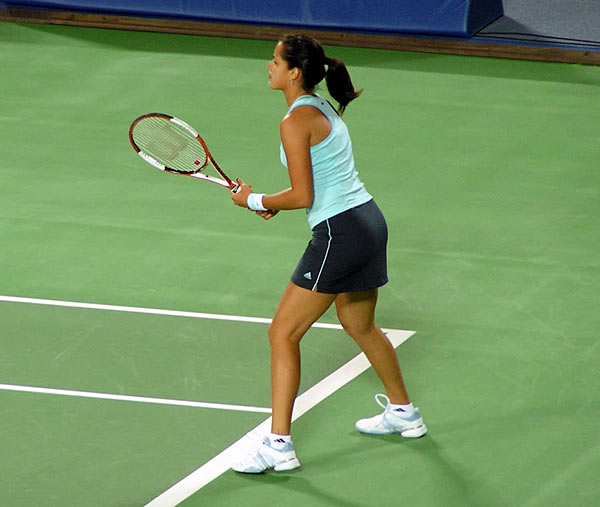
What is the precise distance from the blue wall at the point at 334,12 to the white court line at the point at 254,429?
6797 millimetres

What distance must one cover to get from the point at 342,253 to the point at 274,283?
2497mm

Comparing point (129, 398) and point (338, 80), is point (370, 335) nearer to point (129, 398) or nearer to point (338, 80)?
point (338, 80)

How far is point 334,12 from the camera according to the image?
14.3 metres

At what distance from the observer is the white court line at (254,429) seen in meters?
6.19

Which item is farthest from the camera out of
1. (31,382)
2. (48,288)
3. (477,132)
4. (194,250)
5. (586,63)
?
(586,63)

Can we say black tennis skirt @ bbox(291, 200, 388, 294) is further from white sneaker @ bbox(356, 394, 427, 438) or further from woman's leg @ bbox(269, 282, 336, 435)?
white sneaker @ bbox(356, 394, 427, 438)

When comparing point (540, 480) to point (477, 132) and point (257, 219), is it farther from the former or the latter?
point (477, 132)

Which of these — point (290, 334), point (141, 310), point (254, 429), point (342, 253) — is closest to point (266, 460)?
point (254, 429)

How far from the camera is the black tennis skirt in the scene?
6.13m

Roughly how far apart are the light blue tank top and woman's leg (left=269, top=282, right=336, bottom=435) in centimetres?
37

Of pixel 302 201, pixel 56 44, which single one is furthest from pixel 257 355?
pixel 56 44

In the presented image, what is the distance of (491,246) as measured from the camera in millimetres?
9234

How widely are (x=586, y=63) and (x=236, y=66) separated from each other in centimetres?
367

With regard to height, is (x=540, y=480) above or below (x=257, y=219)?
above
